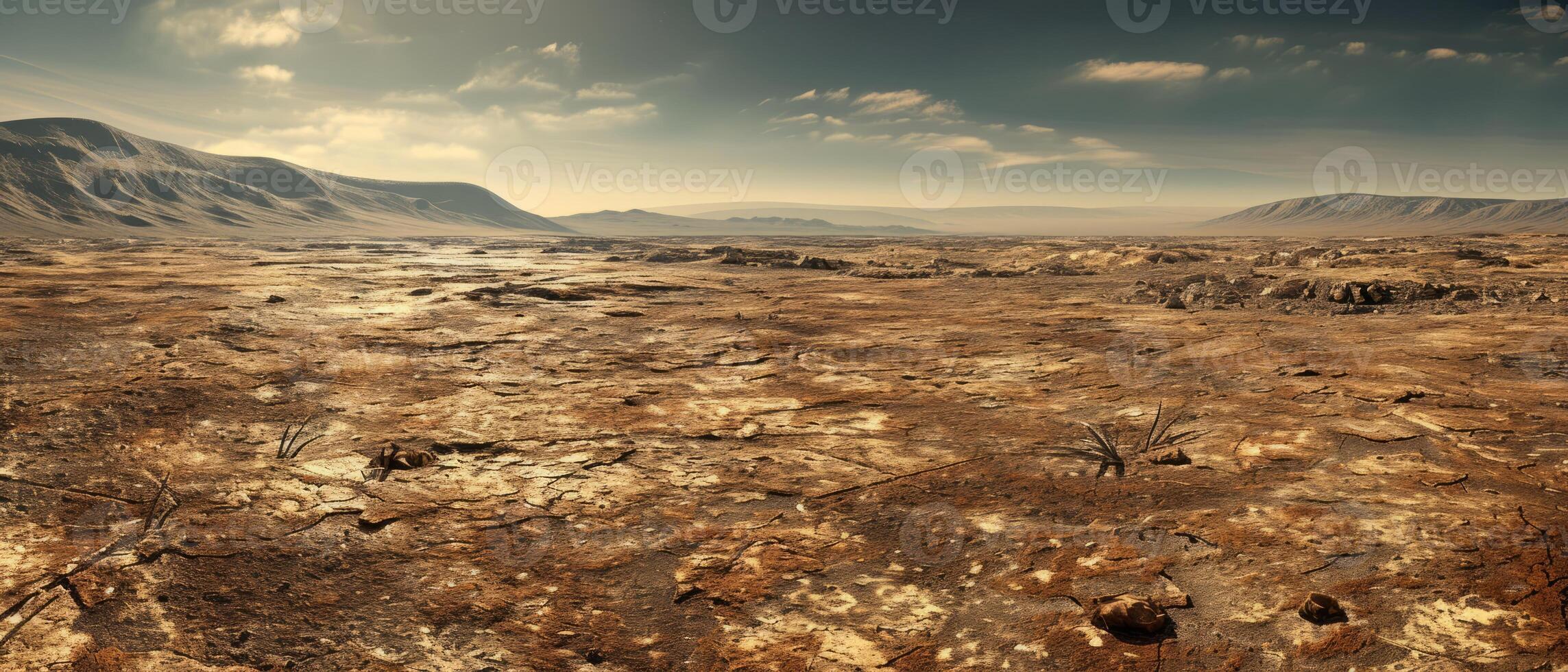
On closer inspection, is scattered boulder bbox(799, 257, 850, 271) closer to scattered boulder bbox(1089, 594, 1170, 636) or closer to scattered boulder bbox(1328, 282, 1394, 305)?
scattered boulder bbox(1328, 282, 1394, 305)

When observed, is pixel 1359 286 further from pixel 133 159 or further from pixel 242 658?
pixel 133 159

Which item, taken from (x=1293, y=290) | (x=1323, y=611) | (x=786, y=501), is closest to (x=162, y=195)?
(x=786, y=501)

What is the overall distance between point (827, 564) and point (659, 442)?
6.72ft

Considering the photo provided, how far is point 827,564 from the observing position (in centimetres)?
317

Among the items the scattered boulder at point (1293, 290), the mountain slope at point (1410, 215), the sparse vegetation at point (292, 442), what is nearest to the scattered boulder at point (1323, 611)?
the sparse vegetation at point (292, 442)

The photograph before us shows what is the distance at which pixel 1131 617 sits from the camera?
250cm

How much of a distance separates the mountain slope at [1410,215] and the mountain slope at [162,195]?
555 feet

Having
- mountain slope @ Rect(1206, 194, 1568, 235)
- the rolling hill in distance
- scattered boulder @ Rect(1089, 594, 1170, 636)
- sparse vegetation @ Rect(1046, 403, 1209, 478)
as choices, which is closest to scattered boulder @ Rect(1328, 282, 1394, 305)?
sparse vegetation @ Rect(1046, 403, 1209, 478)

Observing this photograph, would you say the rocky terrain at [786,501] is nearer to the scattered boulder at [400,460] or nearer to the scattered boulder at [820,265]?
the scattered boulder at [400,460]

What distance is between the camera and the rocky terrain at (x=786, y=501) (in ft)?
8.32

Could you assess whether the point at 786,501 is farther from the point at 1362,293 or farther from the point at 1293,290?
the point at 1293,290

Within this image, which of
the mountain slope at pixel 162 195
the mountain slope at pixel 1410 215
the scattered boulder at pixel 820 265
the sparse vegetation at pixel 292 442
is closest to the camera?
the sparse vegetation at pixel 292 442

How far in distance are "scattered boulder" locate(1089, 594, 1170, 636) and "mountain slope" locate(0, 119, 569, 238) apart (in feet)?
282

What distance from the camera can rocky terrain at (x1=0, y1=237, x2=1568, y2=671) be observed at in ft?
8.32
